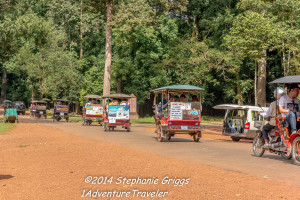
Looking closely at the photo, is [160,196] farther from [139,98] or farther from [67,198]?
[139,98]

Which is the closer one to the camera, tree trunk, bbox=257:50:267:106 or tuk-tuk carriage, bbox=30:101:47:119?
tree trunk, bbox=257:50:267:106

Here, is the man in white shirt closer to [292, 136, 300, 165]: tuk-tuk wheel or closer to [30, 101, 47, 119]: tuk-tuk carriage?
[292, 136, 300, 165]: tuk-tuk wheel

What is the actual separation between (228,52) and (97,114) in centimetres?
1749

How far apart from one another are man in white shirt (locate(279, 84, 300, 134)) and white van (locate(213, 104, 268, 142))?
7.52 metres

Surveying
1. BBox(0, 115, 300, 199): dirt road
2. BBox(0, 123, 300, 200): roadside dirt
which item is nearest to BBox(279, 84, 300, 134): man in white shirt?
BBox(0, 115, 300, 199): dirt road

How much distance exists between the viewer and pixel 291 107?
465 inches

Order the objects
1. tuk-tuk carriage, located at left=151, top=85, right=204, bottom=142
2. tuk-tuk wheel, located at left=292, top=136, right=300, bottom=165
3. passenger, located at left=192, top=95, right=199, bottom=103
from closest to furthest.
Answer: tuk-tuk wheel, located at left=292, top=136, right=300, bottom=165 < tuk-tuk carriage, located at left=151, top=85, right=204, bottom=142 < passenger, located at left=192, top=95, right=199, bottom=103

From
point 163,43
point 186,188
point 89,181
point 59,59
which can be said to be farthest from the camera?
point 59,59

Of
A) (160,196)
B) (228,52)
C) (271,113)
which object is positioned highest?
(228,52)

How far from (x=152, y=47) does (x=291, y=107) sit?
125 ft

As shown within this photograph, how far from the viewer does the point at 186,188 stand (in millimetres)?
7434

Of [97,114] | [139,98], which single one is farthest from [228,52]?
[97,114]

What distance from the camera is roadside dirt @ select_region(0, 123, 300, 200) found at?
697 centimetres

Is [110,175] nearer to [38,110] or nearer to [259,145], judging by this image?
[259,145]
